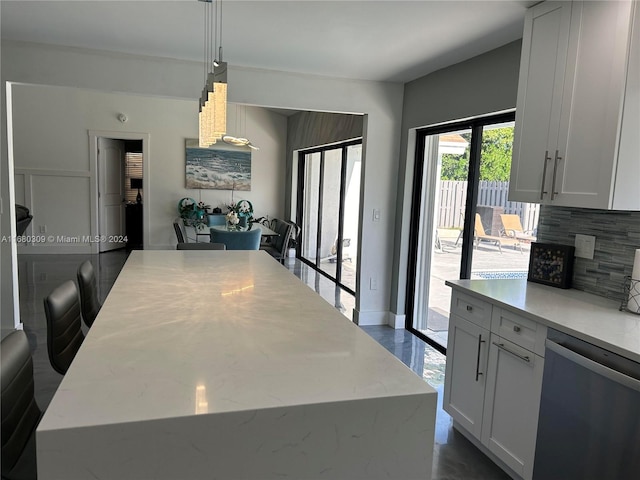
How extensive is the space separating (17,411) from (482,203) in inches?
125

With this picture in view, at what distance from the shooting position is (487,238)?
3.47 m

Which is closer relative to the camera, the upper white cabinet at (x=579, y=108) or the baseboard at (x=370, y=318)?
the upper white cabinet at (x=579, y=108)

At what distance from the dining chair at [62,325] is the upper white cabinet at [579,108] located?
2378 millimetres

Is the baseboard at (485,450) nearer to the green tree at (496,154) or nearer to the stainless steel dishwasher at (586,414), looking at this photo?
the stainless steel dishwasher at (586,414)

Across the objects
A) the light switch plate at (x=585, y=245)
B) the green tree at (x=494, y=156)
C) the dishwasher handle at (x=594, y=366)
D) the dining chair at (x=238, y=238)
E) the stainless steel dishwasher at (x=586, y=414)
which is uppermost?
the green tree at (x=494, y=156)

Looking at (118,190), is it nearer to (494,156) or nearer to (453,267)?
(453,267)

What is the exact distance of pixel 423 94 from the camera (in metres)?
4.14

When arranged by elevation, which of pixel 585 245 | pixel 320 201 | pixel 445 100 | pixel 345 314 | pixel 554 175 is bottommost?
pixel 345 314

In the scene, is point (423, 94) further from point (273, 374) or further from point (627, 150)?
point (273, 374)

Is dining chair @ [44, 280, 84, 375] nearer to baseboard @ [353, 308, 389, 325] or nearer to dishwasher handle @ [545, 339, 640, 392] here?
dishwasher handle @ [545, 339, 640, 392]

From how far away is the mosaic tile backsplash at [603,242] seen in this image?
7.45ft

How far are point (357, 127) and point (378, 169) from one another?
1185 mm

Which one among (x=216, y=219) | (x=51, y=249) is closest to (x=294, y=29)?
(x=216, y=219)

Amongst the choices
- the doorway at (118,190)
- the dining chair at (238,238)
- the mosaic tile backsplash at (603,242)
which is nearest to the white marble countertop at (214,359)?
the mosaic tile backsplash at (603,242)
